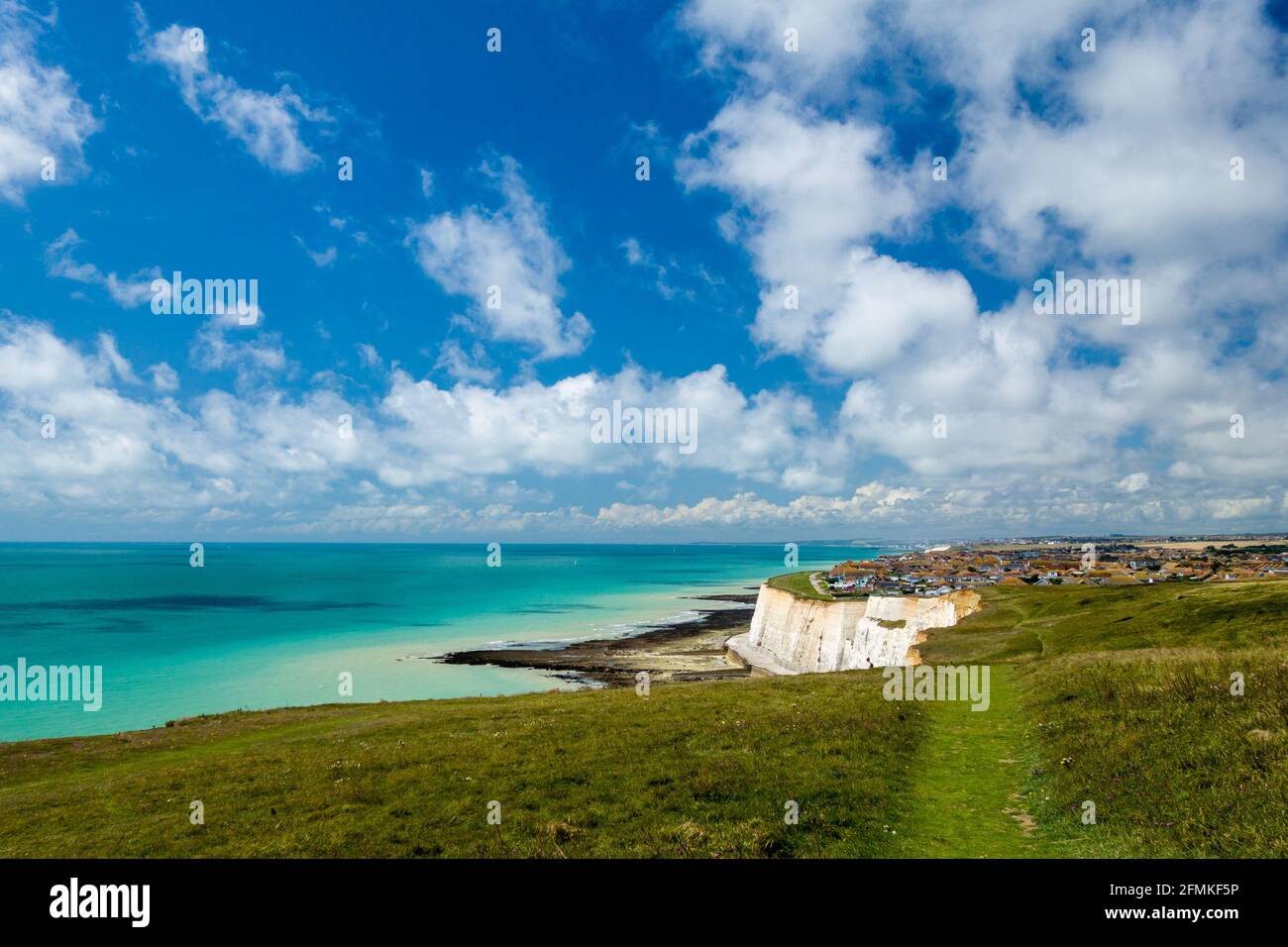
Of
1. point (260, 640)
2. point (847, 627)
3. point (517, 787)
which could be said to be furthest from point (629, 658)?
point (517, 787)

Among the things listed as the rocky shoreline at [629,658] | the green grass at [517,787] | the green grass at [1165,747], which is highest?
the green grass at [1165,747]

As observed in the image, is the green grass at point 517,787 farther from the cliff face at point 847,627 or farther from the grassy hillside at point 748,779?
the cliff face at point 847,627

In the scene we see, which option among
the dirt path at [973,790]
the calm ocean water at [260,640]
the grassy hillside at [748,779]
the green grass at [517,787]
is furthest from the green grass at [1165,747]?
the calm ocean water at [260,640]

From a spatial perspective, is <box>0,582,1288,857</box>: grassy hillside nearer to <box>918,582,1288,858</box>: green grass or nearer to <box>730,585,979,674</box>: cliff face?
<box>918,582,1288,858</box>: green grass

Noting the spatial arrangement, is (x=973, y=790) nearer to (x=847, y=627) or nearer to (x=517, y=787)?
(x=517, y=787)
